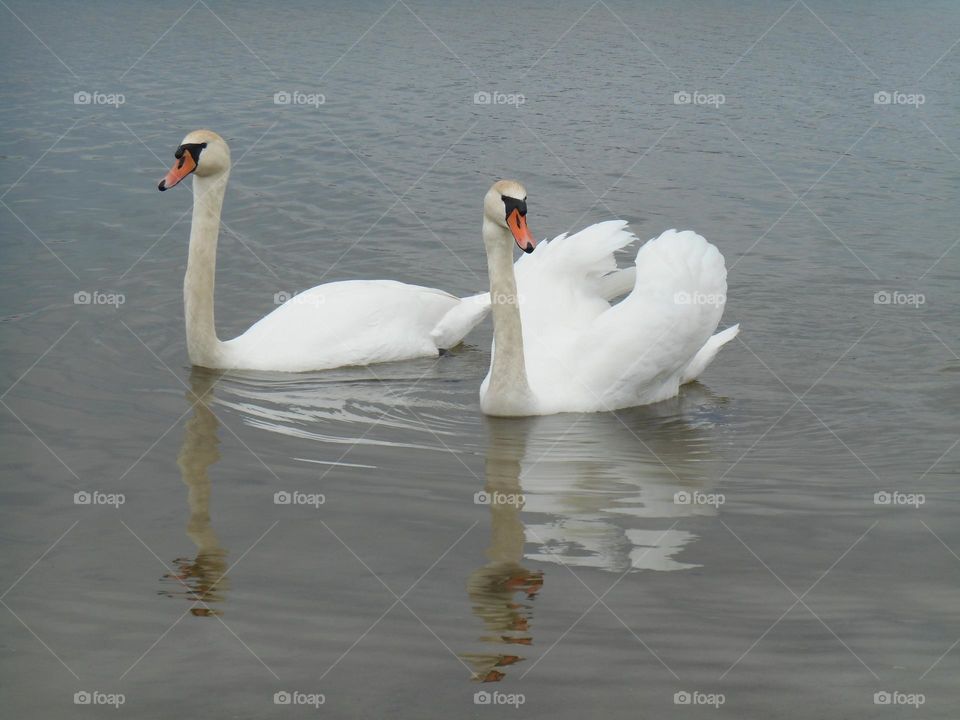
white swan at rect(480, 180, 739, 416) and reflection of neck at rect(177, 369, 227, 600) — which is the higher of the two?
white swan at rect(480, 180, 739, 416)

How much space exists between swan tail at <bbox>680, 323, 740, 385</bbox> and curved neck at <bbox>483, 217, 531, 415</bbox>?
4.69 feet

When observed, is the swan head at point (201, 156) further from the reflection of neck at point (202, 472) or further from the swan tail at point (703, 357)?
the swan tail at point (703, 357)

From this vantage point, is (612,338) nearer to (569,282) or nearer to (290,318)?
(569,282)

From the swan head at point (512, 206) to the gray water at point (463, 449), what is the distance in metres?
1.22

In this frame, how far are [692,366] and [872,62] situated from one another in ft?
50.4

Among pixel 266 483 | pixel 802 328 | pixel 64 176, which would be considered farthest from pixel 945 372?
pixel 64 176

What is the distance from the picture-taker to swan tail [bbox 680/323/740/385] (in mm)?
8805

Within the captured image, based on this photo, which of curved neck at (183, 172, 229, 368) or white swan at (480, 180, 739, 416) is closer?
white swan at (480, 180, 739, 416)

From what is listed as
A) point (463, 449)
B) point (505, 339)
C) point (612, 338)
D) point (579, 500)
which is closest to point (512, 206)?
point (505, 339)

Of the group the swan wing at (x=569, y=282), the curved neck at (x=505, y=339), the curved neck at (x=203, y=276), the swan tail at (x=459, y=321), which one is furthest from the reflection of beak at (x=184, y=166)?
the swan wing at (x=569, y=282)

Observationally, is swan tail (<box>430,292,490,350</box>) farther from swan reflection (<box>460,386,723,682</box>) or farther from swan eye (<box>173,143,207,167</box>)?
swan eye (<box>173,143,207,167</box>)

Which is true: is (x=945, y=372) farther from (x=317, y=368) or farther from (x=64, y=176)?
(x=64, y=176)

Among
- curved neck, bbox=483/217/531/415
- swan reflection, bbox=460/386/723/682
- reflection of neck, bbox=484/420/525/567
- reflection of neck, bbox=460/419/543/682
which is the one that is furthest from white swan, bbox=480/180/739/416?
reflection of neck, bbox=460/419/543/682

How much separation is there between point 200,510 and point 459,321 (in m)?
3.39
